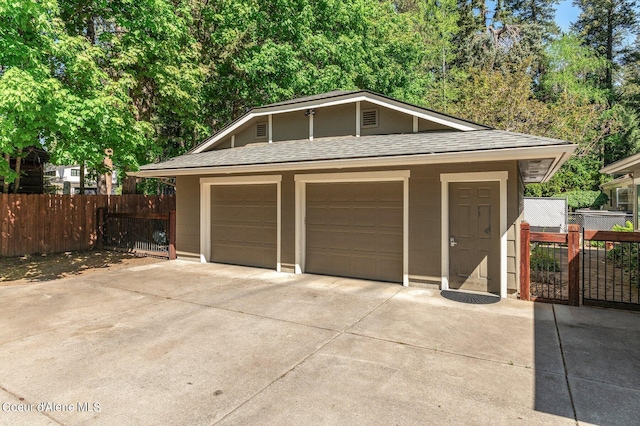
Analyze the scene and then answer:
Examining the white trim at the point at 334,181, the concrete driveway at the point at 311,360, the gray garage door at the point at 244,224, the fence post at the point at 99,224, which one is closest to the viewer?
the concrete driveway at the point at 311,360

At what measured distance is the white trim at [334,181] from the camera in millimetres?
7066

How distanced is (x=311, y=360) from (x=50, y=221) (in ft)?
37.5

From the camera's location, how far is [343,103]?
8.55 meters

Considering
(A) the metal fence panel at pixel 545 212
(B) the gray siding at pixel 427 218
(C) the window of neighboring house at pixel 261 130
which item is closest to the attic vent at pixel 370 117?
(B) the gray siding at pixel 427 218

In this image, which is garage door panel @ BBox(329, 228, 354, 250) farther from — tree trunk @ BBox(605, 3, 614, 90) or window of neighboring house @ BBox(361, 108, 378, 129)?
tree trunk @ BBox(605, 3, 614, 90)

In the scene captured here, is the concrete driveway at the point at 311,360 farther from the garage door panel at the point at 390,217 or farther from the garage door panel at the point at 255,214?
the garage door panel at the point at 255,214

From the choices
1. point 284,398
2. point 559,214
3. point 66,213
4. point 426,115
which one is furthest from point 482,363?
point 559,214

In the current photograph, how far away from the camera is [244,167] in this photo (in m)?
8.07

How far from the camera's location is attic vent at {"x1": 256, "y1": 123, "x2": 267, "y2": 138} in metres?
9.93

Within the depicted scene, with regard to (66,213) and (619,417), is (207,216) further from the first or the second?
(619,417)

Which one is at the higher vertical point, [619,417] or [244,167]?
[244,167]

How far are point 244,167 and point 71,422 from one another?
5.95 meters

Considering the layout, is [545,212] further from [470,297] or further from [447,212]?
[470,297]

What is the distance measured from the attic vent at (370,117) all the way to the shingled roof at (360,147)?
1.19 feet
